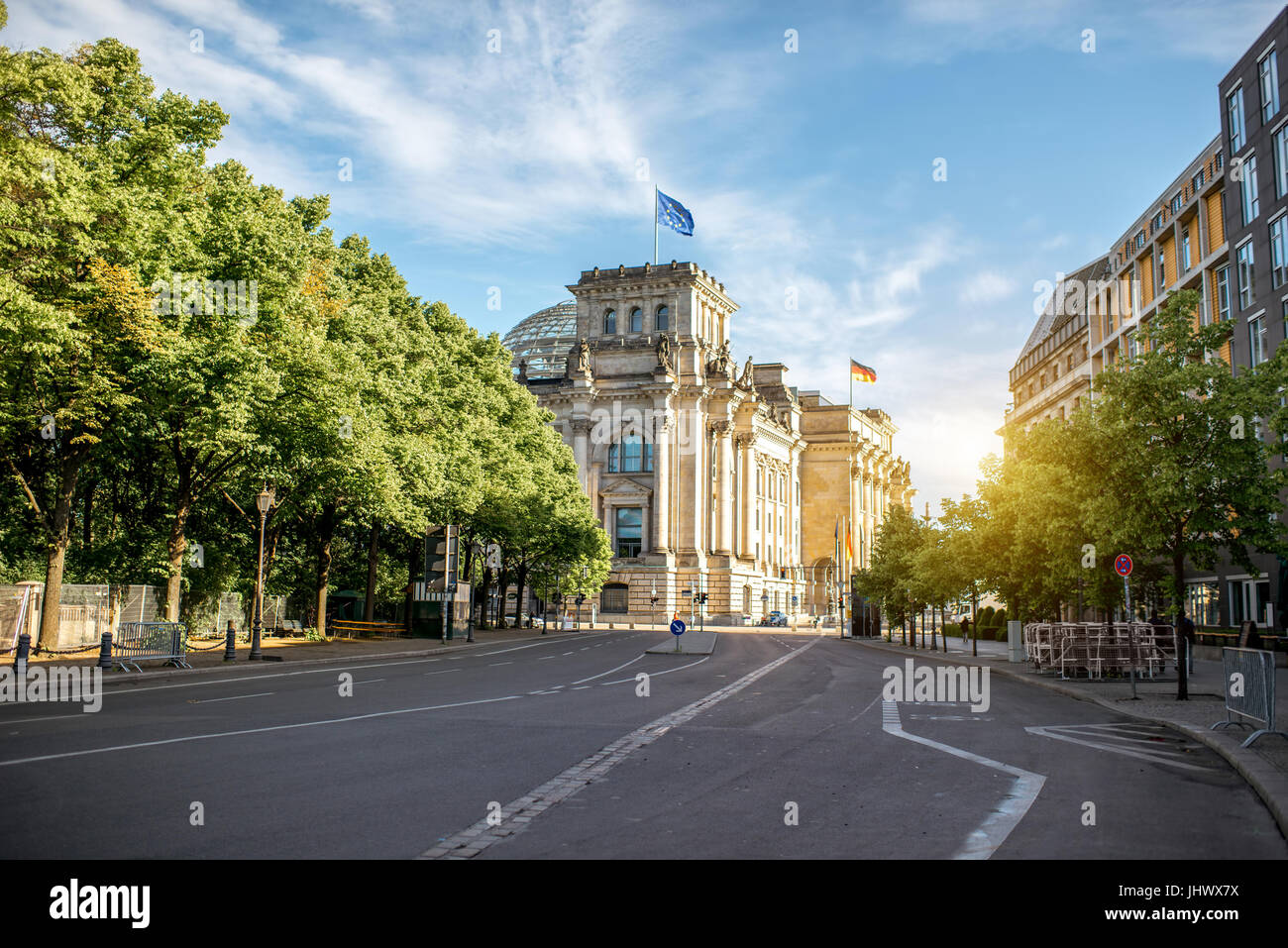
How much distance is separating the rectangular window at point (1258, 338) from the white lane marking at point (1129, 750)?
1221 inches

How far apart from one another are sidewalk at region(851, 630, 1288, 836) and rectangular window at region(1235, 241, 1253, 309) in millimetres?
15729

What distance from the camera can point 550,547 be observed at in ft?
203

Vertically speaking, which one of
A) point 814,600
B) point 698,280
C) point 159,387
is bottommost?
point 814,600

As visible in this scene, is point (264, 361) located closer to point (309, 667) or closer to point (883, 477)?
point (309, 667)

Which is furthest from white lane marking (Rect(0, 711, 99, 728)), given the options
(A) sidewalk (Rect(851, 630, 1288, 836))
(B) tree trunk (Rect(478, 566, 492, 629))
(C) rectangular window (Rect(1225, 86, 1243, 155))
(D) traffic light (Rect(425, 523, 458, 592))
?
(C) rectangular window (Rect(1225, 86, 1243, 155))

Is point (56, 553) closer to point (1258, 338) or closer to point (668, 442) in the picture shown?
point (1258, 338)

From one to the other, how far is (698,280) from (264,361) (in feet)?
261

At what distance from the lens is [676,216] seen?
88.2m

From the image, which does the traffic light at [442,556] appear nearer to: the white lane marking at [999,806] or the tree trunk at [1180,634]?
the tree trunk at [1180,634]

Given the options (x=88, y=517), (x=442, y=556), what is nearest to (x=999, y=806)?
(x=442, y=556)

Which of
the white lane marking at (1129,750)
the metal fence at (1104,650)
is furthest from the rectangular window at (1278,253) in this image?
the white lane marking at (1129,750)

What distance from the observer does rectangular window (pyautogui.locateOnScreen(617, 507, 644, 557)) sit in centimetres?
10344

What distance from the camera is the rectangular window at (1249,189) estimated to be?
39.1m
